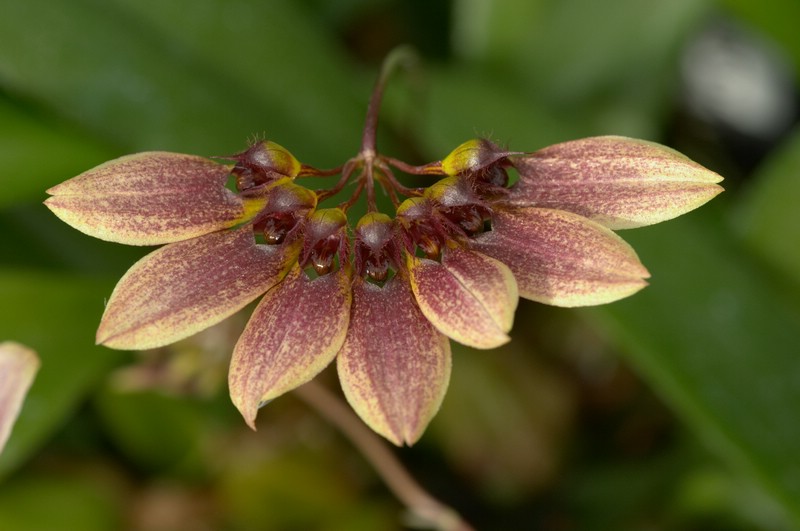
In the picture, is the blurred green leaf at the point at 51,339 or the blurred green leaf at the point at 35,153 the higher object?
the blurred green leaf at the point at 35,153

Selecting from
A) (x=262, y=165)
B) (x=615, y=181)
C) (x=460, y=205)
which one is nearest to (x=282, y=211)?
(x=262, y=165)

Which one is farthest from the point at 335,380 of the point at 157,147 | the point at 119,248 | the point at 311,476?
the point at 157,147

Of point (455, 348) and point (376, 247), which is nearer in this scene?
point (376, 247)

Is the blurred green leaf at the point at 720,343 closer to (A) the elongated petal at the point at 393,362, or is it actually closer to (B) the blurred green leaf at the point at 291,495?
(A) the elongated petal at the point at 393,362

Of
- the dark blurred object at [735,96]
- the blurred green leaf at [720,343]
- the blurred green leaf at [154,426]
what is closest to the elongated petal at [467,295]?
the blurred green leaf at [720,343]

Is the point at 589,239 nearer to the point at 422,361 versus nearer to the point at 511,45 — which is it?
the point at 422,361

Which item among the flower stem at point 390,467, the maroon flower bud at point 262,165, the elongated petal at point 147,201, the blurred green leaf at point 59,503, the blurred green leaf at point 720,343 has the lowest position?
the blurred green leaf at point 59,503

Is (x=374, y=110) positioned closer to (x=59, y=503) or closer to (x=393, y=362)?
(x=393, y=362)
